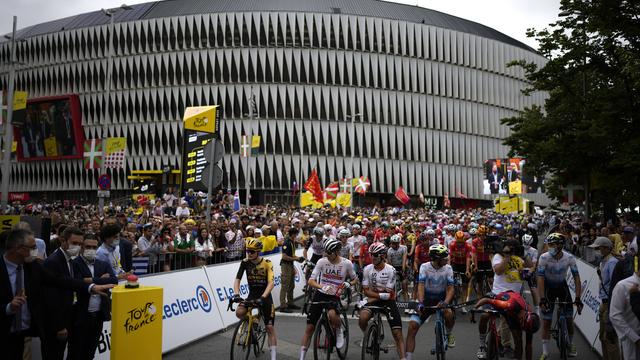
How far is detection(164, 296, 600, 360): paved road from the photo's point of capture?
1066 cm

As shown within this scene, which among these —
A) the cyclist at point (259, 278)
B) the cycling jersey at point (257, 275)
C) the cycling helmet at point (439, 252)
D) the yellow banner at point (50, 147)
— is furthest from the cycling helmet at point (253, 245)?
the yellow banner at point (50, 147)

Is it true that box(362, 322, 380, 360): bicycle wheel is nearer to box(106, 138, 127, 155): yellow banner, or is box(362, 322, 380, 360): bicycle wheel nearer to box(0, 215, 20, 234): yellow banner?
box(0, 215, 20, 234): yellow banner

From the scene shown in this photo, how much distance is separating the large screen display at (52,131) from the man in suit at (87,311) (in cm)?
7989

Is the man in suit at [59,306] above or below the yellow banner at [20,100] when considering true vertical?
below

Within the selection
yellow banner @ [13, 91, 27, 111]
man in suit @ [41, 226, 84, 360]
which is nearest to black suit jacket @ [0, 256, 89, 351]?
man in suit @ [41, 226, 84, 360]

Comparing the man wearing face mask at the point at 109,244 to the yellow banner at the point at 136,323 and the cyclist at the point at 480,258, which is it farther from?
the cyclist at the point at 480,258

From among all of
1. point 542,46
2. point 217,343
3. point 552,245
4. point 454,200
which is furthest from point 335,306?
point 454,200

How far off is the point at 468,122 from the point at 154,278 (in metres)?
84.4

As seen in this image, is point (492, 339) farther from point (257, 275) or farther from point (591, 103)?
point (591, 103)

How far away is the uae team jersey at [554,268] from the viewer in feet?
34.8

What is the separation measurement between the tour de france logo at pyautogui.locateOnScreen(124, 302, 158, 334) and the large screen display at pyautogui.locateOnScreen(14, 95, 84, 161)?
8002 cm

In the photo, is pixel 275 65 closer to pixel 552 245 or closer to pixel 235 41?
pixel 235 41

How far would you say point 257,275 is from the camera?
32.9 feet

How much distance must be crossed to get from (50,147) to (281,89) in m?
32.8
